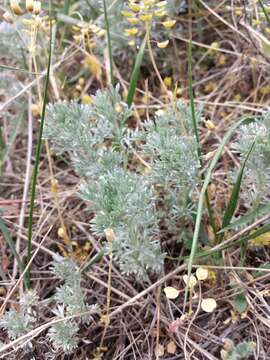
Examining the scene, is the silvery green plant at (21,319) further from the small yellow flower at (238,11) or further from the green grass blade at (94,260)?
the small yellow flower at (238,11)

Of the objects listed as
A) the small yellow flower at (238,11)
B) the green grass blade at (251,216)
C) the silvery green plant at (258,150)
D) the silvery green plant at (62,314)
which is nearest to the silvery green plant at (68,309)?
the silvery green plant at (62,314)

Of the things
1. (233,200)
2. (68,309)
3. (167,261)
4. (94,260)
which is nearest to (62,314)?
(68,309)

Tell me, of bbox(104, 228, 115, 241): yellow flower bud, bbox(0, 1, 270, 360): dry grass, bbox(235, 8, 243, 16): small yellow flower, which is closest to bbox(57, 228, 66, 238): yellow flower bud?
bbox(0, 1, 270, 360): dry grass

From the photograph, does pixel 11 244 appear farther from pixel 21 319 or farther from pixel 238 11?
pixel 238 11

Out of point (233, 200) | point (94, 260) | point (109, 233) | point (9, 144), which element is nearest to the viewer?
point (109, 233)

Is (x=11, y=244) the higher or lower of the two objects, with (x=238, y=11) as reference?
lower

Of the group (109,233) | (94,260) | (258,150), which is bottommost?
(94,260)

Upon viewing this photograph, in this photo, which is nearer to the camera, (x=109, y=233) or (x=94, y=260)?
(x=109, y=233)

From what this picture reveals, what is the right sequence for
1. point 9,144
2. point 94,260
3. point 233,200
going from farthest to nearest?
point 9,144 → point 94,260 → point 233,200
